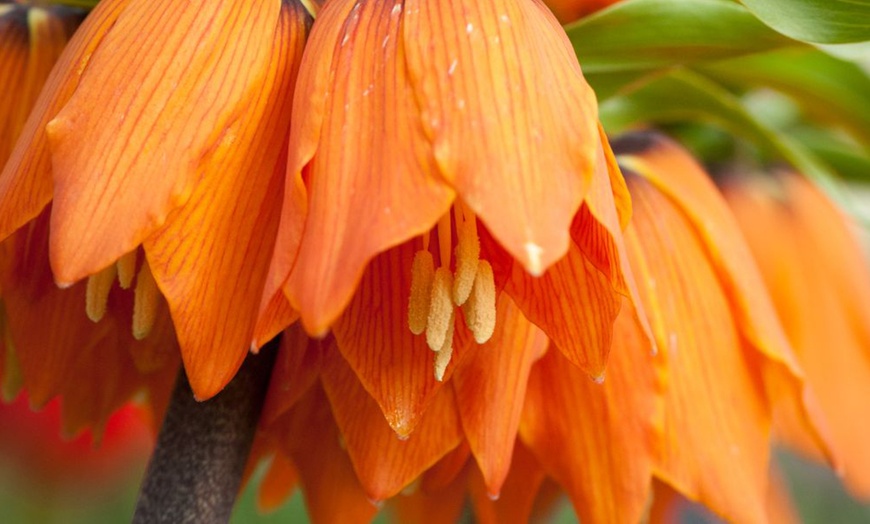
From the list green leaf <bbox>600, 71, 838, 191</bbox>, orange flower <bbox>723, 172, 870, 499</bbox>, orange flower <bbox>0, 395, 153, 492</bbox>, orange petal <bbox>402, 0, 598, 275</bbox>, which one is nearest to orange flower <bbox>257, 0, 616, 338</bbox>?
orange petal <bbox>402, 0, 598, 275</bbox>

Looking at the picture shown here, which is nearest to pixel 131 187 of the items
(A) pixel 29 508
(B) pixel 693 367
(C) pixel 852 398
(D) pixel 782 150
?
(B) pixel 693 367

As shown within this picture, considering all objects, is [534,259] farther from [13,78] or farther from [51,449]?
[51,449]

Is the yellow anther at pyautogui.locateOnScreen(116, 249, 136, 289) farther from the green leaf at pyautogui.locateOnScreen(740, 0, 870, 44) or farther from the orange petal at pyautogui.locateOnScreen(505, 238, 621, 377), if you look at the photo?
the green leaf at pyautogui.locateOnScreen(740, 0, 870, 44)

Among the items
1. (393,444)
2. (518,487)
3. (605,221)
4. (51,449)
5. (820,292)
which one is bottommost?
(51,449)

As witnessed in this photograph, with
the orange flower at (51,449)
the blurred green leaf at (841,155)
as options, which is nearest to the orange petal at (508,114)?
the blurred green leaf at (841,155)

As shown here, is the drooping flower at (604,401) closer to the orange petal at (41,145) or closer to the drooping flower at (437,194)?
the drooping flower at (437,194)

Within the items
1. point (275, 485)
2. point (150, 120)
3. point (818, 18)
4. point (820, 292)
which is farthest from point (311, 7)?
point (820, 292)

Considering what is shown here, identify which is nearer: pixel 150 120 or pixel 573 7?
pixel 150 120
